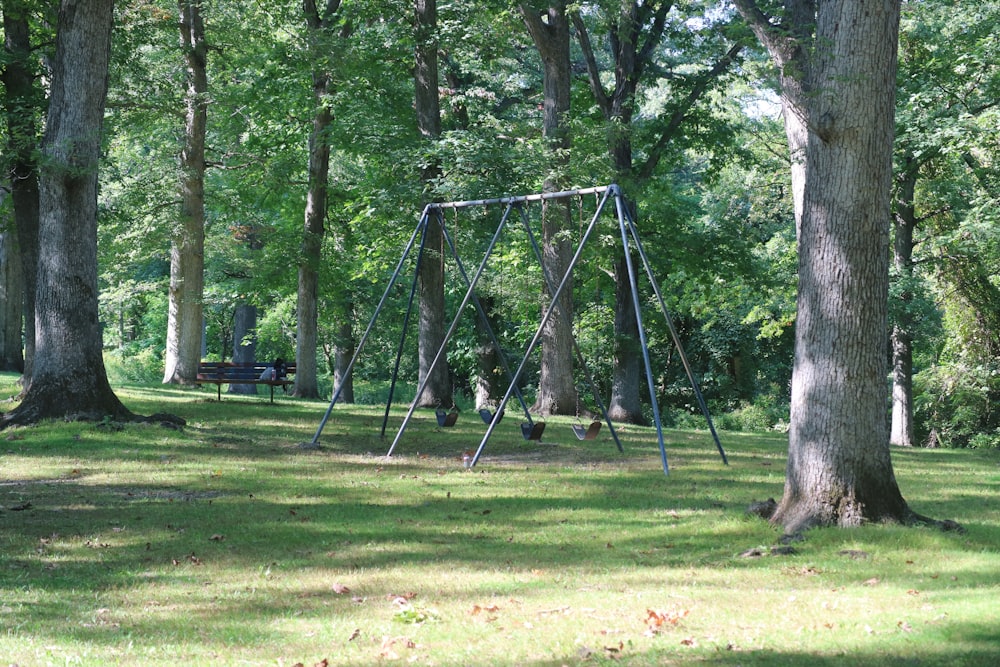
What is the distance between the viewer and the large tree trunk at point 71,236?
1418cm

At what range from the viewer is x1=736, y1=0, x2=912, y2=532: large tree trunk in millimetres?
8312

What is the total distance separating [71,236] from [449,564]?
9153 mm

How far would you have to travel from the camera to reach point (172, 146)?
25516mm

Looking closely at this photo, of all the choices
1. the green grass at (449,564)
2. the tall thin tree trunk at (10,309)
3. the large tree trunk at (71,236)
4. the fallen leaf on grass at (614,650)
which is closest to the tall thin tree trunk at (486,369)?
the tall thin tree trunk at (10,309)

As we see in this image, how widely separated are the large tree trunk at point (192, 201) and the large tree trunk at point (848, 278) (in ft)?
→ 55.7

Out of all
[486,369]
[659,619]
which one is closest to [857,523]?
[659,619]

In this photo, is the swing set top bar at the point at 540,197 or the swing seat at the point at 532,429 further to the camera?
the swing seat at the point at 532,429

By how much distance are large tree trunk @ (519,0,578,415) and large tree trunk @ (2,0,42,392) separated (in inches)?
322

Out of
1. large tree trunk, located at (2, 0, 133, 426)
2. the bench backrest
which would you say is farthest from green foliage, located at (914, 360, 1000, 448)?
large tree trunk, located at (2, 0, 133, 426)

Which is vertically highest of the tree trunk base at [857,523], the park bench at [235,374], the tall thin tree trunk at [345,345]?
the tall thin tree trunk at [345,345]

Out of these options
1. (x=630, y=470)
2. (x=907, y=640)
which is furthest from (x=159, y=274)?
(x=907, y=640)

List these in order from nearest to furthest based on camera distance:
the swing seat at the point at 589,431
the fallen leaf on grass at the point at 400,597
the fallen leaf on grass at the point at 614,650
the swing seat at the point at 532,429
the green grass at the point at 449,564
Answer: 1. the fallen leaf on grass at the point at 614,650
2. the green grass at the point at 449,564
3. the fallen leaf on grass at the point at 400,597
4. the swing seat at the point at 589,431
5. the swing seat at the point at 532,429

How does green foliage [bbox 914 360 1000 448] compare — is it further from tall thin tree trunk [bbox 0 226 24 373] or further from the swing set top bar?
tall thin tree trunk [bbox 0 226 24 373]

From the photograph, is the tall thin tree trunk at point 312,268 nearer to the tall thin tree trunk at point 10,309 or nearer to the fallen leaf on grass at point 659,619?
the tall thin tree trunk at point 10,309
